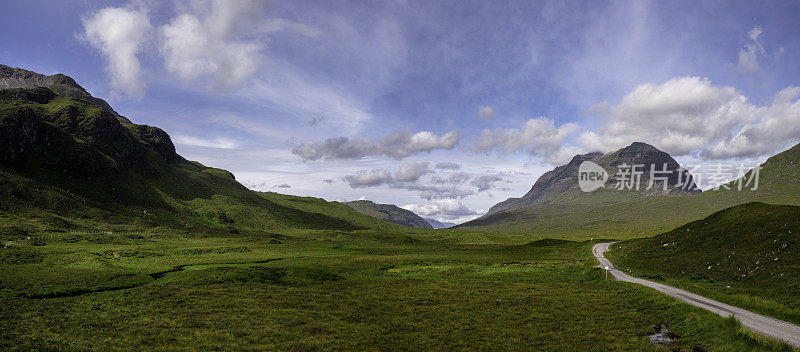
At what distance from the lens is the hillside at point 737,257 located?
34.3 m

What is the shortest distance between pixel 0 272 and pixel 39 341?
119 ft

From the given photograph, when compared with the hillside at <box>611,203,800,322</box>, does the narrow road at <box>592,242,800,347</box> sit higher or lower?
lower

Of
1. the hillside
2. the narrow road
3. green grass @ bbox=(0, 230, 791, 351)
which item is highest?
the hillside

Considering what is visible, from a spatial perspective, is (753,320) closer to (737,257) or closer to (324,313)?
(737,257)

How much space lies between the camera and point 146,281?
46062mm

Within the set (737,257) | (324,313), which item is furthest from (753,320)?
(324,313)

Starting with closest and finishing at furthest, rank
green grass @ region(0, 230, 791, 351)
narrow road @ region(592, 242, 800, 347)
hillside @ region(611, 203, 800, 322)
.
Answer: narrow road @ region(592, 242, 800, 347) → green grass @ region(0, 230, 791, 351) → hillside @ region(611, 203, 800, 322)

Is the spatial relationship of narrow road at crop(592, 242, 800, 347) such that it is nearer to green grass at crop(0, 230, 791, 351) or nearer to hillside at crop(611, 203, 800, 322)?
hillside at crop(611, 203, 800, 322)

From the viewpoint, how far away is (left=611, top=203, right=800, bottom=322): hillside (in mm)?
34281

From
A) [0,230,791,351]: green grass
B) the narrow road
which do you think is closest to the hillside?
the narrow road

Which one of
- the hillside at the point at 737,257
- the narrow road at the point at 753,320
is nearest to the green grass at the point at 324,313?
the narrow road at the point at 753,320

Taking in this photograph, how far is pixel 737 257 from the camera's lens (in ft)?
157

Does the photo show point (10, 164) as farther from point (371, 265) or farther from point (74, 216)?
point (371, 265)

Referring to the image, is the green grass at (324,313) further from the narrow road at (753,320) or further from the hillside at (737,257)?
the hillside at (737,257)
